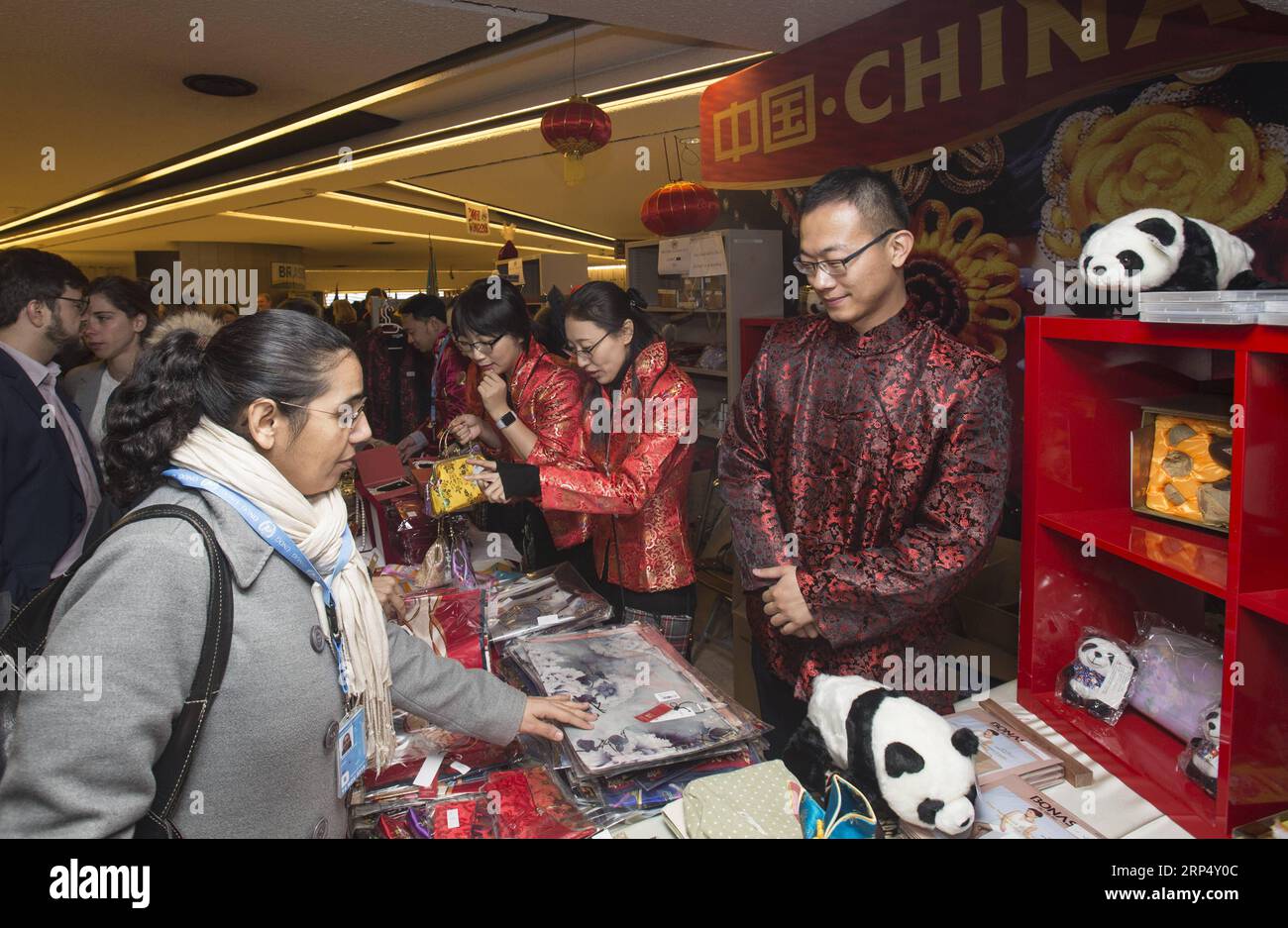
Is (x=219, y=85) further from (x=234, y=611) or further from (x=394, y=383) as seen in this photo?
(x=234, y=611)

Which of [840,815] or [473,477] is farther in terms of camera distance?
[473,477]

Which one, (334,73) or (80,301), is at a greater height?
(334,73)

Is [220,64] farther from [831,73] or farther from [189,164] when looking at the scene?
[189,164]

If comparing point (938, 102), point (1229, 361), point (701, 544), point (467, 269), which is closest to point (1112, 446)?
point (1229, 361)

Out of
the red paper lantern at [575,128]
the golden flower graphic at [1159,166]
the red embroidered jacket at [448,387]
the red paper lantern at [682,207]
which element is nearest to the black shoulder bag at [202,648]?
the golden flower graphic at [1159,166]

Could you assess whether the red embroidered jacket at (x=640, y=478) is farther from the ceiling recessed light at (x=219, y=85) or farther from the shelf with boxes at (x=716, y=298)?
the ceiling recessed light at (x=219, y=85)

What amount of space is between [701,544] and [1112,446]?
116 inches

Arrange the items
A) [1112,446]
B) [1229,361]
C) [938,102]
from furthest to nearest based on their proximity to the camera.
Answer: [938,102], [1112,446], [1229,361]

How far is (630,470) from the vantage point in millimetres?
2344

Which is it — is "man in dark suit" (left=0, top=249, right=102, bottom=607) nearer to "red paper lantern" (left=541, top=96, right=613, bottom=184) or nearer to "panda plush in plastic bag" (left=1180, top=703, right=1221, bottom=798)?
"red paper lantern" (left=541, top=96, right=613, bottom=184)

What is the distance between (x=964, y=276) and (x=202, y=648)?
8.55 feet

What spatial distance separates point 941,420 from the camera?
1.71 meters

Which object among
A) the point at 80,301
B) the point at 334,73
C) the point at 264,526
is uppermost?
the point at 334,73

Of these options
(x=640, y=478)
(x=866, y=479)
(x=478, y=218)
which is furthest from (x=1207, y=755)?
(x=478, y=218)
